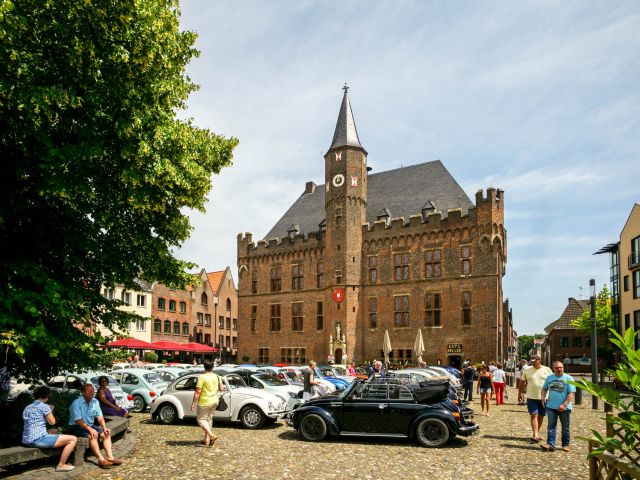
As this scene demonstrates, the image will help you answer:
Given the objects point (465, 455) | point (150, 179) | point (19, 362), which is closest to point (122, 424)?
point (19, 362)

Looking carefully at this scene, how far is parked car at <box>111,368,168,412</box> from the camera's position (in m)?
18.5

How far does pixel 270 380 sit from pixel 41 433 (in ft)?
29.8

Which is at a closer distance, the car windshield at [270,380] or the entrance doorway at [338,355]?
the car windshield at [270,380]

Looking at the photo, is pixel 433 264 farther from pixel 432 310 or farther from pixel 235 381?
pixel 235 381

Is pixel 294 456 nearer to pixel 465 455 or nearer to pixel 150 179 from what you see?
pixel 465 455

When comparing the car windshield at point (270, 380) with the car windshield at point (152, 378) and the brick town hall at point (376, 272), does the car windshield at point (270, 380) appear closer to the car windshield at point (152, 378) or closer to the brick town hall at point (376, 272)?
the car windshield at point (152, 378)

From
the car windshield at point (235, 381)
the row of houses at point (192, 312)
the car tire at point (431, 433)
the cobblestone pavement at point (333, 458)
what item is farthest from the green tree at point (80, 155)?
the row of houses at point (192, 312)

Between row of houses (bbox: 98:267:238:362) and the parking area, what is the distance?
38559mm

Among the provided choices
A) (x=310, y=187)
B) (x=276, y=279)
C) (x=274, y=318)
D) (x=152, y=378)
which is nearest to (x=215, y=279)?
(x=276, y=279)

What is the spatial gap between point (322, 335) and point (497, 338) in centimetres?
1430

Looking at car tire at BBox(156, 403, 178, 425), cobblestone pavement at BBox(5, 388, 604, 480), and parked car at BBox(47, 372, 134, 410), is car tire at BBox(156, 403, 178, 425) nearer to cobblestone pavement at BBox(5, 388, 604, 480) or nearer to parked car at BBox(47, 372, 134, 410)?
cobblestone pavement at BBox(5, 388, 604, 480)

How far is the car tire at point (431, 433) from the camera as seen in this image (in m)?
11.9

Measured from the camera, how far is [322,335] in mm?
46250

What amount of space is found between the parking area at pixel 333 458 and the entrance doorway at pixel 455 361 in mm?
26166
